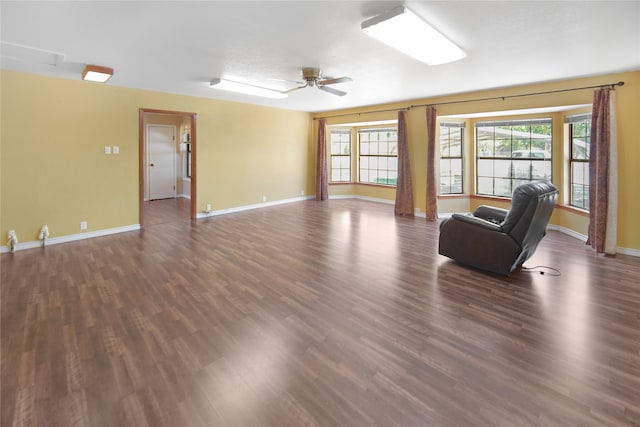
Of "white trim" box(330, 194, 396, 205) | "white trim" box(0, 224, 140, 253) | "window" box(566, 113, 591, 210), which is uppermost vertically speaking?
"window" box(566, 113, 591, 210)

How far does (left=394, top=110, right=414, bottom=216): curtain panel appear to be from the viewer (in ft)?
22.8

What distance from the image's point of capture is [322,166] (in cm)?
880

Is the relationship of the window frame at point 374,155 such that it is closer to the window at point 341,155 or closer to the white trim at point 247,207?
the window at point 341,155

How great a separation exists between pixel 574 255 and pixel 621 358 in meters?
2.65

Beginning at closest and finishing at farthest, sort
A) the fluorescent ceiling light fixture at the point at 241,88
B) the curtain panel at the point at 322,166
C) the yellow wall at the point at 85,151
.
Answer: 1. the yellow wall at the point at 85,151
2. the fluorescent ceiling light fixture at the point at 241,88
3. the curtain panel at the point at 322,166

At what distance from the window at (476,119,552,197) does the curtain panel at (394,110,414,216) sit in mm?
1490

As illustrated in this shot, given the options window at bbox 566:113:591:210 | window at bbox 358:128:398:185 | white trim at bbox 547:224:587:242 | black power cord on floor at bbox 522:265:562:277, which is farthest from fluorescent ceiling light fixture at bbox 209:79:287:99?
white trim at bbox 547:224:587:242

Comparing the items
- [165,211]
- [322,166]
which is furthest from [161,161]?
[322,166]

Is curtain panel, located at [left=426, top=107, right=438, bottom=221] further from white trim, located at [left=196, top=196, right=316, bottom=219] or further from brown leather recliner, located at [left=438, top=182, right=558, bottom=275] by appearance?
white trim, located at [left=196, top=196, right=316, bottom=219]

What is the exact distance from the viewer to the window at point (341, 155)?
9.30 m

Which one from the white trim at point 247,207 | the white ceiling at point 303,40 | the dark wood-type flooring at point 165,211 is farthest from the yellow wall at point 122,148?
the dark wood-type flooring at point 165,211

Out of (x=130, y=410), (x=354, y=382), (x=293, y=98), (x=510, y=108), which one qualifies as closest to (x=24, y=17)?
(x=130, y=410)

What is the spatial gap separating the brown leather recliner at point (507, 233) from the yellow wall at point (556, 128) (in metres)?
1.63

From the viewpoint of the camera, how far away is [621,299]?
117 inches
